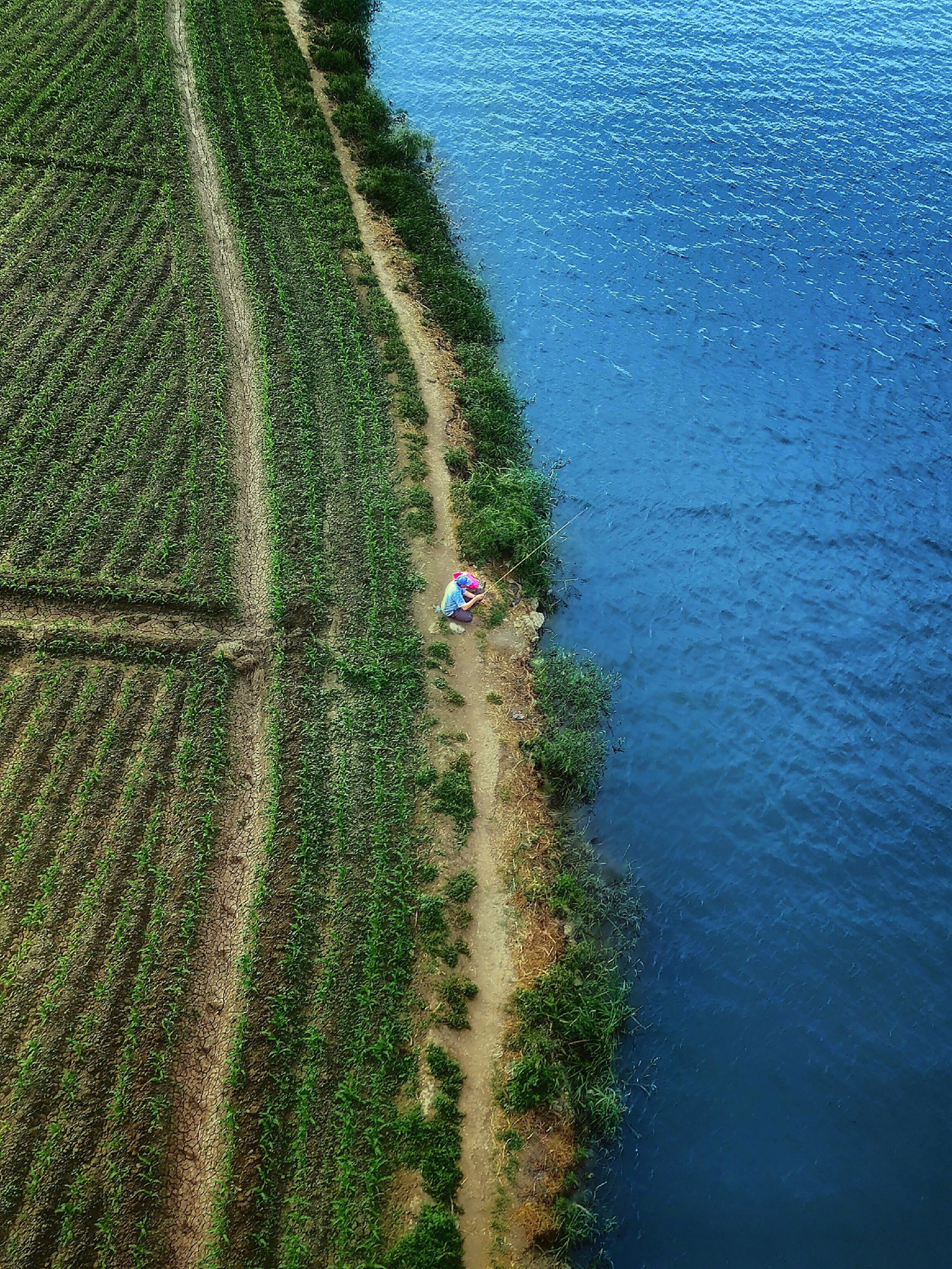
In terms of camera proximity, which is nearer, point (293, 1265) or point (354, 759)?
point (293, 1265)

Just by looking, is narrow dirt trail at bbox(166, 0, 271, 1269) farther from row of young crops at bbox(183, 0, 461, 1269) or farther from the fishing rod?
the fishing rod

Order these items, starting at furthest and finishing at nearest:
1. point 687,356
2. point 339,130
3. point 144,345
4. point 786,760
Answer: point 339,130, point 687,356, point 144,345, point 786,760

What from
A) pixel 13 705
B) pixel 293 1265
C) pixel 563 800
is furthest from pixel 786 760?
pixel 13 705

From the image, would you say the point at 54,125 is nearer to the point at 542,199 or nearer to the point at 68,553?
the point at 542,199

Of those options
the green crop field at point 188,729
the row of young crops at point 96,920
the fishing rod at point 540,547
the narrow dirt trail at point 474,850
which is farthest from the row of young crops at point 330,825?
the fishing rod at point 540,547

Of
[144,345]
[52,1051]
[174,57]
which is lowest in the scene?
[52,1051]

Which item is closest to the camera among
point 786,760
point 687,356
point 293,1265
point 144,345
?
point 293,1265
